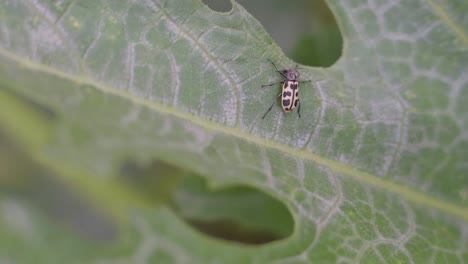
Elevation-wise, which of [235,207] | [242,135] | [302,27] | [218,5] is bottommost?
[235,207]

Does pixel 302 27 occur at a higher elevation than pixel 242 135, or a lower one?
higher

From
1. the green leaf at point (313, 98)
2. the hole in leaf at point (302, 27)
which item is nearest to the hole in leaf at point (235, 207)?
the green leaf at point (313, 98)

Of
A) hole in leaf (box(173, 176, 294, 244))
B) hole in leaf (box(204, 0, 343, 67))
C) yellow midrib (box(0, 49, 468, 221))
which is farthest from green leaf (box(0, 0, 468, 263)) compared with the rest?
hole in leaf (box(204, 0, 343, 67))

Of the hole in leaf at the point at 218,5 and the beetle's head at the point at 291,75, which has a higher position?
the hole in leaf at the point at 218,5

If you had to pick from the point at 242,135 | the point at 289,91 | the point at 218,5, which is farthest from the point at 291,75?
the point at 218,5

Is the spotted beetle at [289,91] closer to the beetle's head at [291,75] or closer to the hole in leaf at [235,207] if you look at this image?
the beetle's head at [291,75]

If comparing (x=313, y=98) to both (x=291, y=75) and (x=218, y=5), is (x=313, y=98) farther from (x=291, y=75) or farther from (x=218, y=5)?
(x=218, y=5)
